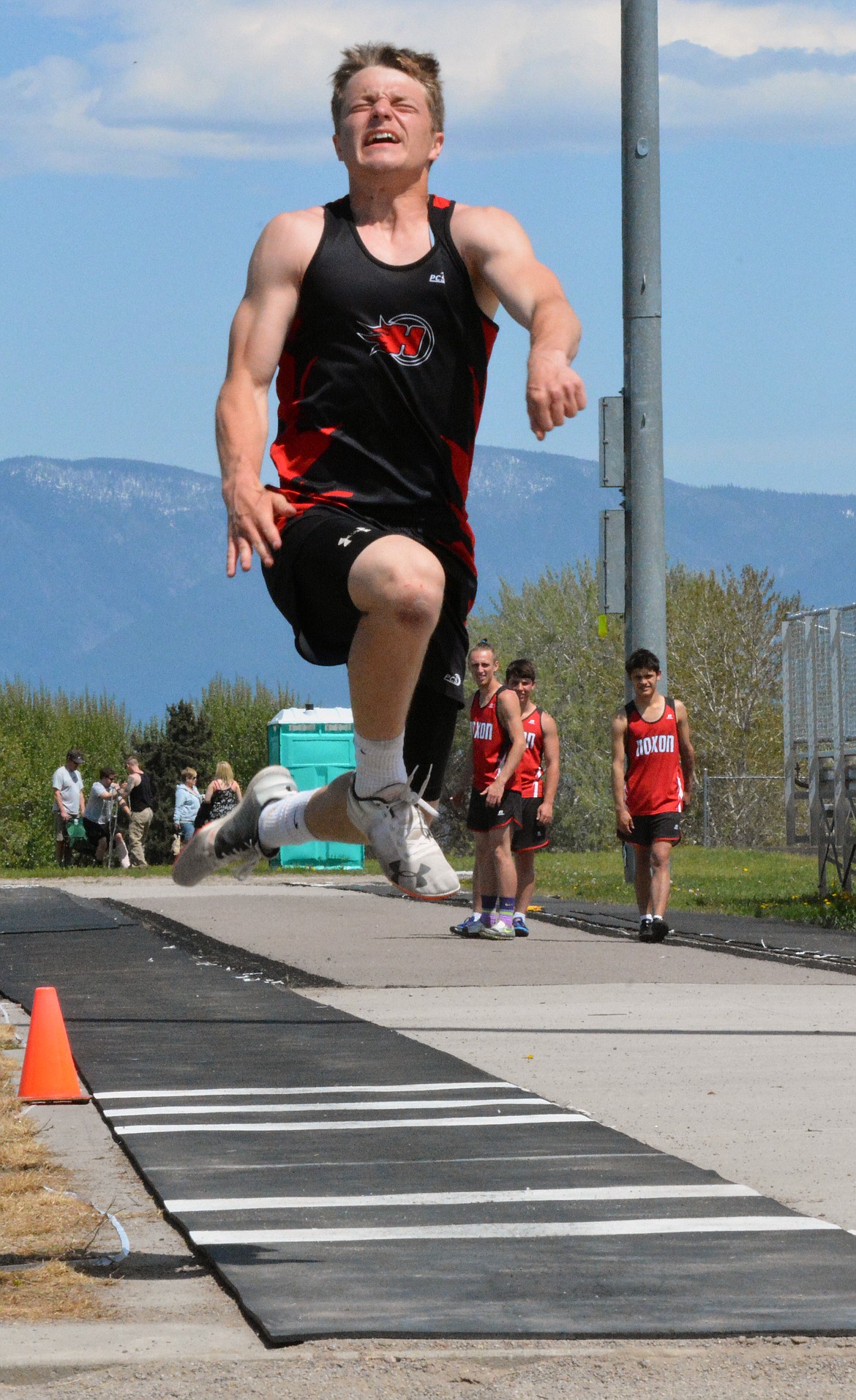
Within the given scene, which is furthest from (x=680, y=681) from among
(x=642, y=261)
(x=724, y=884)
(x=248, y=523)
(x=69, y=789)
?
(x=248, y=523)

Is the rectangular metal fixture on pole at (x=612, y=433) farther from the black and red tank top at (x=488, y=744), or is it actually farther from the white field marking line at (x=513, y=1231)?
the white field marking line at (x=513, y=1231)

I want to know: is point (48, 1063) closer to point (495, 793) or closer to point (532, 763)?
point (495, 793)

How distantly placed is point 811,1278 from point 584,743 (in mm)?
55190

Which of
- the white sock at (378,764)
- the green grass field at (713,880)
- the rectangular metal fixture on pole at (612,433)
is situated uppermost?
the rectangular metal fixture on pole at (612,433)

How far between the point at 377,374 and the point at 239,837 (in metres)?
1.44

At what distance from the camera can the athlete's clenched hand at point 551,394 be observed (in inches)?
172

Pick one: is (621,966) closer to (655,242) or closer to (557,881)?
(655,242)

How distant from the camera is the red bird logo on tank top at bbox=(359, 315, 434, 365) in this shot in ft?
15.9

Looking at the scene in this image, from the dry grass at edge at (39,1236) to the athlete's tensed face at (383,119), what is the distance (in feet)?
9.58

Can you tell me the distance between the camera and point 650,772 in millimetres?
12742

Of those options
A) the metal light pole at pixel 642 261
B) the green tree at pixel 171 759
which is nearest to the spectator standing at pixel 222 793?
the metal light pole at pixel 642 261

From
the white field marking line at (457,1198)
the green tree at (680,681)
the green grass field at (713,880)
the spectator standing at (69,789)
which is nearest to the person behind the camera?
the white field marking line at (457,1198)

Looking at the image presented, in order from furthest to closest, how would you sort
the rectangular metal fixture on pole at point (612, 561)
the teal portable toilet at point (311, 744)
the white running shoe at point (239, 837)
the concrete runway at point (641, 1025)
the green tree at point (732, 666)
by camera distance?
the green tree at point (732, 666)
the teal portable toilet at point (311, 744)
the rectangular metal fixture on pole at point (612, 561)
the concrete runway at point (641, 1025)
the white running shoe at point (239, 837)

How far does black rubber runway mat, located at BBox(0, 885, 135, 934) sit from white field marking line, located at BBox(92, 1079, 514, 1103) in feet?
24.9
